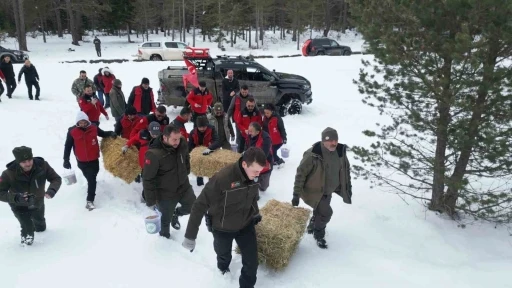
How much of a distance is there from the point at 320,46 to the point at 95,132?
2323 centimetres

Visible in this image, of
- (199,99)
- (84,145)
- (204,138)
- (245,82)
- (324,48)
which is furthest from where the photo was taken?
(324,48)

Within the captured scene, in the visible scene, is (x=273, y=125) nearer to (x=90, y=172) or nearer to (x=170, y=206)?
(x=170, y=206)

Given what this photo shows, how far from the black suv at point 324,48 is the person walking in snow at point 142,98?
19.0m

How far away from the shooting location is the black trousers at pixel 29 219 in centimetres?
495

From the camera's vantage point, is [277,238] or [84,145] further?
[84,145]

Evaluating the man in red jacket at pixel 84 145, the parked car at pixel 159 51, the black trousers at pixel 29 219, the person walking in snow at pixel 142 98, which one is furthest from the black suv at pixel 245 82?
the parked car at pixel 159 51

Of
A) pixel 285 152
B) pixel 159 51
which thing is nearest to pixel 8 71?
pixel 285 152

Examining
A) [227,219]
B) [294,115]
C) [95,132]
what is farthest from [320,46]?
[227,219]

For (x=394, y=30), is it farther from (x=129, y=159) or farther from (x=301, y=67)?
(x=301, y=67)

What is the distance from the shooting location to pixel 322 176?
4.90 meters

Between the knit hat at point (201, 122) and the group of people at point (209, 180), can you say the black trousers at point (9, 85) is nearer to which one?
the group of people at point (209, 180)

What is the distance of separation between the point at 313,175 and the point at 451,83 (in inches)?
84.8

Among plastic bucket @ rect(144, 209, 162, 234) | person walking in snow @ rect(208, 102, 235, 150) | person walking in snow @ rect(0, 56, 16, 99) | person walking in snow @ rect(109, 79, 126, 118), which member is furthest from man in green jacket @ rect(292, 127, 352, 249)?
person walking in snow @ rect(0, 56, 16, 99)

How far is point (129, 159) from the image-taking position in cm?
641
